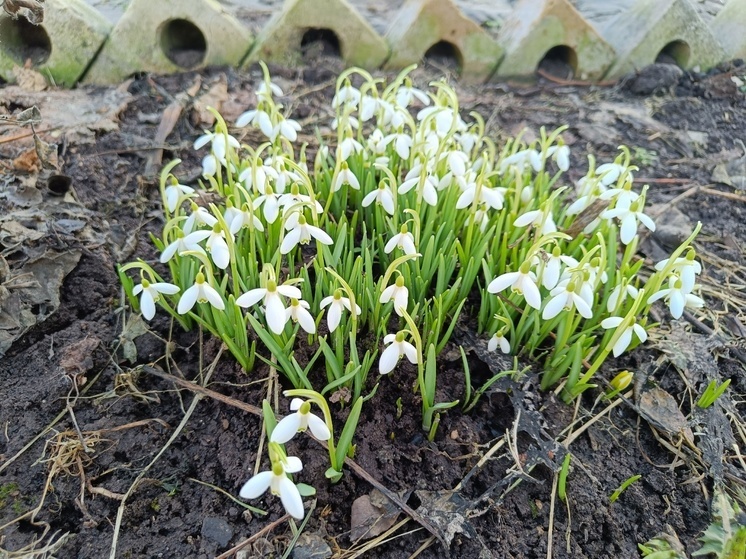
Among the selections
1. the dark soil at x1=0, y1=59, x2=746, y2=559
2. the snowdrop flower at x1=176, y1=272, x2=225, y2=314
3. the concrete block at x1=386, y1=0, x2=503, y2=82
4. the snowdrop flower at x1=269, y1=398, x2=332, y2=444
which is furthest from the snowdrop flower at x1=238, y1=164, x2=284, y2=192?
the concrete block at x1=386, y1=0, x2=503, y2=82

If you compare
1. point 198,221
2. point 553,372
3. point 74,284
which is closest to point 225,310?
point 198,221

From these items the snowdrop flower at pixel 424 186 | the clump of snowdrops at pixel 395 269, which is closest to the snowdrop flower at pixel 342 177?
the clump of snowdrops at pixel 395 269

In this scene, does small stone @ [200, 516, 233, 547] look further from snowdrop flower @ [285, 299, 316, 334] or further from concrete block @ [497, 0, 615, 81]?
concrete block @ [497, 0, 615, 81]

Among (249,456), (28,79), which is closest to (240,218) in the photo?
(249,456)

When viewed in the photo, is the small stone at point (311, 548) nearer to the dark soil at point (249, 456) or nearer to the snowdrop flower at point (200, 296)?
the dark soil at point (249, 456)

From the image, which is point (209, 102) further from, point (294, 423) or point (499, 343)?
point (294, 423)
